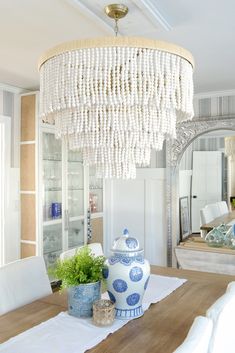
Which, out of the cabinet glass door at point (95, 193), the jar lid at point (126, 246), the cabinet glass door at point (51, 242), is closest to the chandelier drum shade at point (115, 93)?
the jar lid at point (126, 246)

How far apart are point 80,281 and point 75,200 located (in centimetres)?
276

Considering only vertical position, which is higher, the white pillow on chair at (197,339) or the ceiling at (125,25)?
the ceiling at (125,25)

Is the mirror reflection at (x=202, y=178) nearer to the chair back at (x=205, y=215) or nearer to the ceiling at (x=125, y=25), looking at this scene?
the chair back at (x=205, y=215)

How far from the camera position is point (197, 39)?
2518 millimetres

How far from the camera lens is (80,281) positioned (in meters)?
1.66

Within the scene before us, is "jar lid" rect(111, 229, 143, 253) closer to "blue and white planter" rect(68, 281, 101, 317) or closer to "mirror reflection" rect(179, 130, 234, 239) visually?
"blue and white planter" rect(68, 281, 101, 317)

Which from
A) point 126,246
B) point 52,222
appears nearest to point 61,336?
point 126,246

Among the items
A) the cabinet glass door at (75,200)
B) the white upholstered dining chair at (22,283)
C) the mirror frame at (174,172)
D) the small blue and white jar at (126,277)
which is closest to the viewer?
the small blue and white jar at (126,277)

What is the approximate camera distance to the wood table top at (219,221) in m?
3.75

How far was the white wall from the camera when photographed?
171 inches

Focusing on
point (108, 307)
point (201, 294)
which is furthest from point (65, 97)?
point (201, 294)

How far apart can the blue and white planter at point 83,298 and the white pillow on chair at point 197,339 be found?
67 cm

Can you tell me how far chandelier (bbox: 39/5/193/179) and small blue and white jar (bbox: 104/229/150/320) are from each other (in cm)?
36

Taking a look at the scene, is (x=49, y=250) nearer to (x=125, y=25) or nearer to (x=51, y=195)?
(x=51, y=195)
